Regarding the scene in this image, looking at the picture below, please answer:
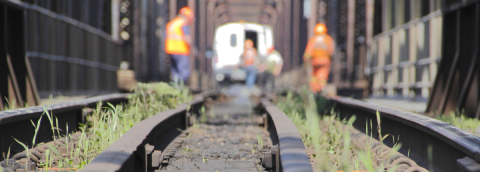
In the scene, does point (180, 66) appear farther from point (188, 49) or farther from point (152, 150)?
point (152, 150)

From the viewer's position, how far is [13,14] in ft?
18.7

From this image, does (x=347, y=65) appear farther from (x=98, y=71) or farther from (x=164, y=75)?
(x=98, y=71)

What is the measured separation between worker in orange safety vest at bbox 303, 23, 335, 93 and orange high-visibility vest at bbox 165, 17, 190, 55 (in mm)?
3746

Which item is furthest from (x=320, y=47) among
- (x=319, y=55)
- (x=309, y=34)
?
Result: (x=309, y=34)

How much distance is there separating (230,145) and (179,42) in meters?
7.90

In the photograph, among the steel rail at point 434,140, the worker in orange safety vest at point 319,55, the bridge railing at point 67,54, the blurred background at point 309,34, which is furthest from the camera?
the worker in orange safety vest at point 319,55

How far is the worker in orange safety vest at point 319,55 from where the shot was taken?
12.5 meters

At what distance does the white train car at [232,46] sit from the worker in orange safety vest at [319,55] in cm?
1038

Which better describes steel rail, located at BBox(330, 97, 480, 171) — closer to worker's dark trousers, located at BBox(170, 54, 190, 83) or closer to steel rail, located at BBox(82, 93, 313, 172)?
steel rail, located at BBox(82, 93, 313, 172)

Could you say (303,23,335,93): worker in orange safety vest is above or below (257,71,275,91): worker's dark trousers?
above

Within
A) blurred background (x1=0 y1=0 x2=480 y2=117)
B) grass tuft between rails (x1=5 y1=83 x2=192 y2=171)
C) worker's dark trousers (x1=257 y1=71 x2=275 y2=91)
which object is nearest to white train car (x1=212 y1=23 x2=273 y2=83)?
worker's dark trousers (x1=257 y1=71 x2=275 y2=91)

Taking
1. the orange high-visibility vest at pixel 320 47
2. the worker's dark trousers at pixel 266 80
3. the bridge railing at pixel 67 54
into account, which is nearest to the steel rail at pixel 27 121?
the bridge railing at pixel 67 54

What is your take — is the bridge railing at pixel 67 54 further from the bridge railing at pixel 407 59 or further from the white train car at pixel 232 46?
the white train car at pixel 232 46

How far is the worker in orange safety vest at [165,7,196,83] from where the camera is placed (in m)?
11.9
